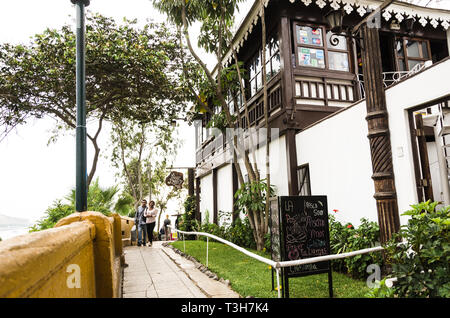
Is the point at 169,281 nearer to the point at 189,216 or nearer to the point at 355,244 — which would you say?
the point at 355,244

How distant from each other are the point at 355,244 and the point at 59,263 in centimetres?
501

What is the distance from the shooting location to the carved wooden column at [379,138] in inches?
192

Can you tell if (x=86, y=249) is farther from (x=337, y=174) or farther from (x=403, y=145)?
(x=337, y=174)

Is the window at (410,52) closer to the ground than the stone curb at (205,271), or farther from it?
farther from it

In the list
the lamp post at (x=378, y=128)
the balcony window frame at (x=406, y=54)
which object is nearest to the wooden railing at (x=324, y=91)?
the balcony window frame at (x=406, y=54)

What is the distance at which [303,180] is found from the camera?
8.46m

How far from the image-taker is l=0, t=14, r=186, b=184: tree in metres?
8.77

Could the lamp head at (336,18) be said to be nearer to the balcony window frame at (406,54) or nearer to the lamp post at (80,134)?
the lamp post at (80,134)

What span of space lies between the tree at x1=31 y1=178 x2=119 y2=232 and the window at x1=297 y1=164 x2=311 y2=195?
5.30 metres

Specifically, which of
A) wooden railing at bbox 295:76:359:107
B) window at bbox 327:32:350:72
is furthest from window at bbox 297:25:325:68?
wooden railing at bbox 295:76:359:107

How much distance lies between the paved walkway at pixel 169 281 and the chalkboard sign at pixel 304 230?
3.42 feet

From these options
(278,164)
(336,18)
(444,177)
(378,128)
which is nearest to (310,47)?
(278,164)

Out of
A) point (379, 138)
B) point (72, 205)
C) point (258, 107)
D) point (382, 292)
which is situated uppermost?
point (258, 107)

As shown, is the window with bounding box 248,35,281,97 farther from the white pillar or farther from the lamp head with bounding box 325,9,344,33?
the white pillar
